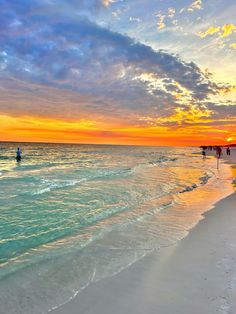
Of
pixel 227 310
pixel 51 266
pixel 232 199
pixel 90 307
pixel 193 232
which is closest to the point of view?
pixel 227 310

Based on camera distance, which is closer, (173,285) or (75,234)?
(173,285)

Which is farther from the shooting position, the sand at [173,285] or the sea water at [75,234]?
the sea water at [75,234]

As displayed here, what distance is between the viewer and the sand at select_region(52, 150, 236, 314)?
4.18m

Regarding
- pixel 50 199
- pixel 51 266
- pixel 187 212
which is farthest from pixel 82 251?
pixel 50 199

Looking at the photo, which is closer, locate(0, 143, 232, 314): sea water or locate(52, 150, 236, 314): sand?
locate(52, 150, 236, 314): sand

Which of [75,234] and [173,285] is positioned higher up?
[173,285]

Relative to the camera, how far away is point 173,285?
493 centimetres

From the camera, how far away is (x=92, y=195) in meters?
15.1

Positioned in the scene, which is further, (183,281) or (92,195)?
(92,195)

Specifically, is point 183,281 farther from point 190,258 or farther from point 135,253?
point 135,253

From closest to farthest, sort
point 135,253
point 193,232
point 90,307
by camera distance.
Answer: point 90,307 → point 135,253 → point 193,232

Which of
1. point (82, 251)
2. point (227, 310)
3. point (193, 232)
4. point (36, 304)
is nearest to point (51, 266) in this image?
point (82, 251)

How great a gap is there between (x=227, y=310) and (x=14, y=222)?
303 inches

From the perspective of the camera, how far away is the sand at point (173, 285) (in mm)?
4180
